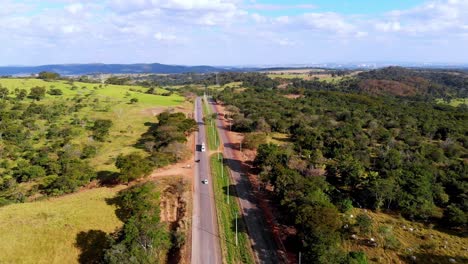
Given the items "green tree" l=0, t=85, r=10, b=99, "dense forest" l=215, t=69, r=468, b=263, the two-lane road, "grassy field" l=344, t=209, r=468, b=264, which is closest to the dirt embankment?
the two-lane road

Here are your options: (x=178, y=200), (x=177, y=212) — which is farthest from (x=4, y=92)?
(x=177, y=212)

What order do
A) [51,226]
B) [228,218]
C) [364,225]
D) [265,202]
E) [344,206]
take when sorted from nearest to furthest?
[364,225] → [51,226] → [228,218] → [344,206] → [265,202]

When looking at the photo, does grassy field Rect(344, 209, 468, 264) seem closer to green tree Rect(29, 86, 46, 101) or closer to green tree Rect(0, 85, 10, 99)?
green tree Rect(29, 86, 46, 101)

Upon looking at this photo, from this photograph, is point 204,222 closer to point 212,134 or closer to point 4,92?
point 212,134

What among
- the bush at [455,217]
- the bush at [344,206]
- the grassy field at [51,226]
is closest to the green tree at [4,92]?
the grassy field at [51,226]

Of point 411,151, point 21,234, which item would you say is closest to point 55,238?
point 21,234

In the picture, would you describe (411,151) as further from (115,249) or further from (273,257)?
(115,249)
